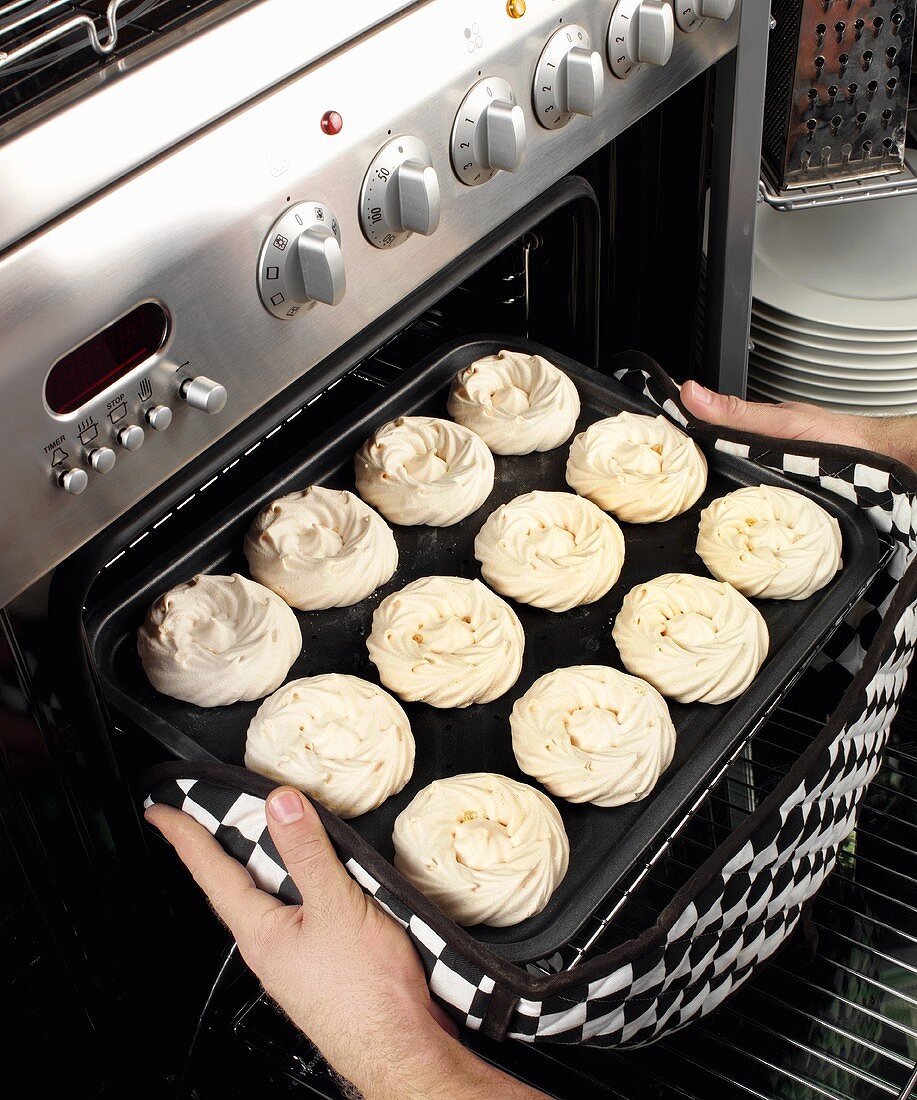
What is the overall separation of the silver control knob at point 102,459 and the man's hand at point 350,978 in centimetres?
27

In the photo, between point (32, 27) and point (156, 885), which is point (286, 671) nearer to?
point (156, 885)

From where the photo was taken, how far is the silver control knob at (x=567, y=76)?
1.04 m

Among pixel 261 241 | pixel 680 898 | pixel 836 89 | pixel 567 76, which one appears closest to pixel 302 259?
pixel 261 241

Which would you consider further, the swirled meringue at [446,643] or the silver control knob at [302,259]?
the swirled meringue at [446,643]

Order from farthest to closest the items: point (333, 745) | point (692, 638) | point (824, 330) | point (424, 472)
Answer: point (824, 330) < point (424, 472) < point (692, 638) < point (333, 745)

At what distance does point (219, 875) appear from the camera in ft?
3.15

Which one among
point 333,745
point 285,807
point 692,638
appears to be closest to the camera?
point 285,807

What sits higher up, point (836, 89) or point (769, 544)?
point (836, 89)

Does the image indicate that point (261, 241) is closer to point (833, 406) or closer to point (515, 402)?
point (515, 402)

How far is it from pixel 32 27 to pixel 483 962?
72cm

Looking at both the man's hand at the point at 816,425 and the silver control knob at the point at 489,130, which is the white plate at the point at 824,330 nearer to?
the man's hand at the point at 816,425

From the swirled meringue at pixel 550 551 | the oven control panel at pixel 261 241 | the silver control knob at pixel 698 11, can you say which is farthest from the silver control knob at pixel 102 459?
the silver control knob at pixel 698 11

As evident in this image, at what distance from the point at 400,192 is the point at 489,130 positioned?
0.35ft

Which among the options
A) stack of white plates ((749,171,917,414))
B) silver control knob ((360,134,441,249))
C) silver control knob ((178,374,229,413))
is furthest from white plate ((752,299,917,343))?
silver control knob ((178,374,229,413))
